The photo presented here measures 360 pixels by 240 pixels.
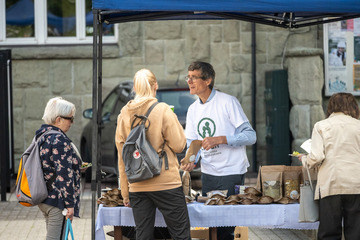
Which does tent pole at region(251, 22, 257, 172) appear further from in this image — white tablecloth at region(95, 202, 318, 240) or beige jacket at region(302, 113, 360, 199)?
beige jacket at region(302, 113, 360, 199)

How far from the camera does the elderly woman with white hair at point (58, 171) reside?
19.9 feet

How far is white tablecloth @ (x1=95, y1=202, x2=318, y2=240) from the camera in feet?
21.0

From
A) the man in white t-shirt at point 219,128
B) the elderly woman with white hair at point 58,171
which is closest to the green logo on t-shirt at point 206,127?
the man in white t-shirt at point 219,128

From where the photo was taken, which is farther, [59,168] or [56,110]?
[56,110]

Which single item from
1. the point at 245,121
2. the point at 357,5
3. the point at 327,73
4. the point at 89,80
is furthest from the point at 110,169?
the point at 357,5

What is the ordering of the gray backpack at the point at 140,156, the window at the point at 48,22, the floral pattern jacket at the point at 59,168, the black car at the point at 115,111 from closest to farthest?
the gray backpack at the point at 140,156, the floral pattern jacket at the point at 59,168, the black car at the point at 115,111, the window at the point at 48,22

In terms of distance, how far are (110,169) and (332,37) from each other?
183 inches

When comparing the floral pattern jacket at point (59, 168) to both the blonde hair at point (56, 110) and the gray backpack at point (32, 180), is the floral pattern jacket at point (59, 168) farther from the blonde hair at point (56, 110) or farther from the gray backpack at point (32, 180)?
the blonde hair at point (56, 110)

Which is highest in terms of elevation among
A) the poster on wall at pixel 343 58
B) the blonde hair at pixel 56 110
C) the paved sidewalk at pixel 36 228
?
the poster on wall at pixel 343 58

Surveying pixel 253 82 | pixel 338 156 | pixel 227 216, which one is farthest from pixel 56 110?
pixel 253 82

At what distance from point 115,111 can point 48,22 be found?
121 inches

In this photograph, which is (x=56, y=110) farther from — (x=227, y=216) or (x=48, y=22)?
(x=48, y=22)

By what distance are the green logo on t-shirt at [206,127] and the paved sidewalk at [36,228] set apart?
2.12m

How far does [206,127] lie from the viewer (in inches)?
267
